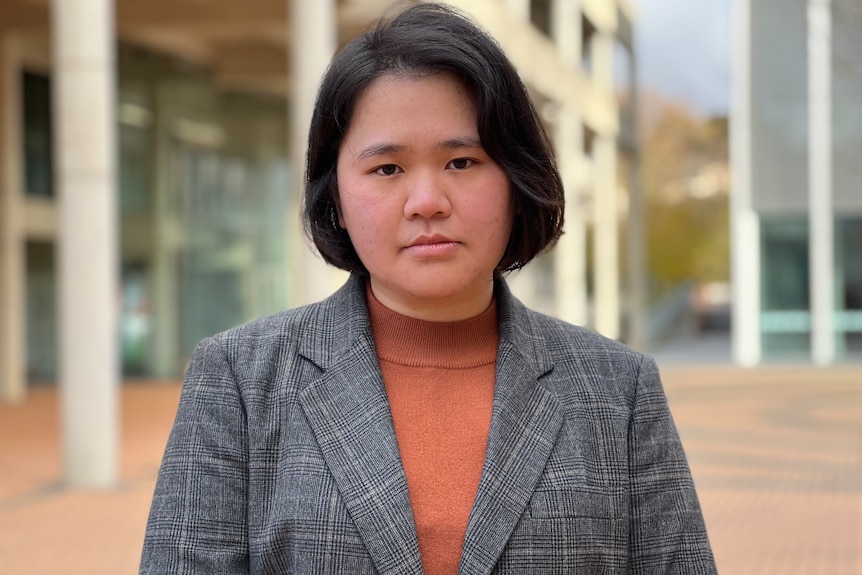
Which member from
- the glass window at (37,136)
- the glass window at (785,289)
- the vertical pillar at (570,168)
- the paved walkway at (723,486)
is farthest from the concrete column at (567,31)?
the glass window at (37,136)

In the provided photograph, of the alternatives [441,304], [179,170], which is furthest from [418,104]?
[179,170]

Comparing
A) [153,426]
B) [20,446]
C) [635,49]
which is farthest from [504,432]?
[635,49]

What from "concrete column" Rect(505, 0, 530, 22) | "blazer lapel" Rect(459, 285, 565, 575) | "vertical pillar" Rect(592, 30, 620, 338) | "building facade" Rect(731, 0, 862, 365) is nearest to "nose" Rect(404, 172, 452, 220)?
"blazer lapel" Rect(459, 285, 565, 575)

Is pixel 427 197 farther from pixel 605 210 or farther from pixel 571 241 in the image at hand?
pixel 605 210

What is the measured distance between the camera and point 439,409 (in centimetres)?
181

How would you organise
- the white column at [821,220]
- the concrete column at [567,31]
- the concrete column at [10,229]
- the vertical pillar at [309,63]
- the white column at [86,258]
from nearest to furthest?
the white column at [86,258] → the vertical pillar at [309,63] → the concrete column at [10,229] → the white column at [821,220] → the concrete column at [567,31]

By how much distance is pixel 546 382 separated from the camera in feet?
6.17

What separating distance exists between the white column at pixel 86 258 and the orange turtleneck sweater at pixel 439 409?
32.1ft

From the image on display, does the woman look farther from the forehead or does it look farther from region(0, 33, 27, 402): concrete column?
region(0, 33, 27, 402): concrete column

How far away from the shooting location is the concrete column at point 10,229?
19.4 metres

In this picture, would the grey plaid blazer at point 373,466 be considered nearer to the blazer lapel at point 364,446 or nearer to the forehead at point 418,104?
the blazer lapel at point 364,446

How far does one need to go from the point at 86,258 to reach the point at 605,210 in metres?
22.4

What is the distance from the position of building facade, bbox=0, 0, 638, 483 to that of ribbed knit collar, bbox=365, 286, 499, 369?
32.0 ft

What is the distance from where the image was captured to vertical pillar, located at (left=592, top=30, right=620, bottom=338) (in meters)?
31.2
